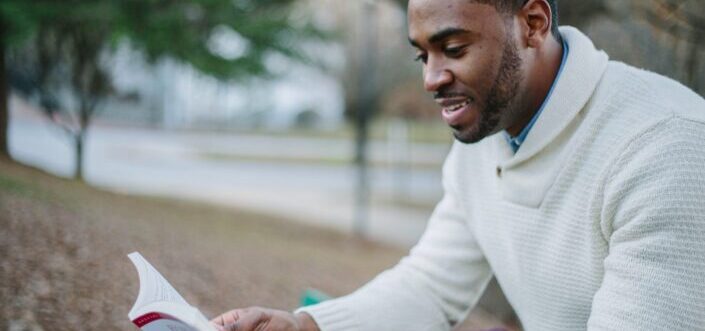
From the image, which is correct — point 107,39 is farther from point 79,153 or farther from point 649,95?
point 649,95

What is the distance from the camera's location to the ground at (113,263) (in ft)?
9.57

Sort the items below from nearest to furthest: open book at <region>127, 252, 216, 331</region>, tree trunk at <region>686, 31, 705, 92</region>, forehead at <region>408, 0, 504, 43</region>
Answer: open book at <region>127, 252, 216, 331</region>, forehead at <region>408, 0, 504, 43</region>, tree trunk at <region>686, 31, 705, 92</region>

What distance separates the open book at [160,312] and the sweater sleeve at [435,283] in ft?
2.22

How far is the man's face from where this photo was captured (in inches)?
78.9

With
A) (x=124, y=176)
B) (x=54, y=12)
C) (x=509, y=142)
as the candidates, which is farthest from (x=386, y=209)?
(x=509, y=142)

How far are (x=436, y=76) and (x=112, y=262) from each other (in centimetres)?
211

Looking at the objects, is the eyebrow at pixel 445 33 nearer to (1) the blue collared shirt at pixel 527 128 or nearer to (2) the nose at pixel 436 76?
(2) the nose at pixel 436 76

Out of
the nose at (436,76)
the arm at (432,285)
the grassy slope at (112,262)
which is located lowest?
the grassy slope at (112,262)

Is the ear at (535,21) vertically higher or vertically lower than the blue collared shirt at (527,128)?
higher

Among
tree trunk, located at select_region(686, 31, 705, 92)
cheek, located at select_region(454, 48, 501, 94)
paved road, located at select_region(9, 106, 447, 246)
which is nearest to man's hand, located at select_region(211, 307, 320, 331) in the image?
cheek, located at select_region(454, 48, 501, 94)

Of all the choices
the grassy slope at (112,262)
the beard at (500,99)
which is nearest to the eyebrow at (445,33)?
the beard at (500,99)

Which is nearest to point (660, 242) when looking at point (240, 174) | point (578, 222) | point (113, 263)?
point (578, 222)

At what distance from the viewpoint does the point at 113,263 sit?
3607 mm

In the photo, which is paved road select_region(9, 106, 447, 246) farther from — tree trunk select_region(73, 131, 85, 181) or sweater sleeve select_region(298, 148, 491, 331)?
sweater sleeve select_region(298, 148, 491, 331)
